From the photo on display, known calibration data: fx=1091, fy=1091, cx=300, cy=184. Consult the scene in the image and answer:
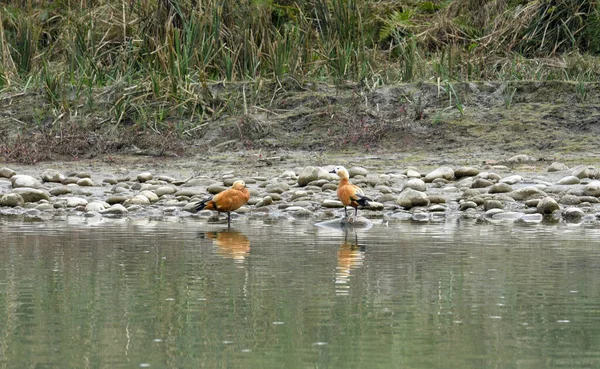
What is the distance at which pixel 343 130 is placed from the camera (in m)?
14.0

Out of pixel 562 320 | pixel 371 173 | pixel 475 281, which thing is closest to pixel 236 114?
pixel 371 173

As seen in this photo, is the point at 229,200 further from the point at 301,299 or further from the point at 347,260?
→ the point at 301,299

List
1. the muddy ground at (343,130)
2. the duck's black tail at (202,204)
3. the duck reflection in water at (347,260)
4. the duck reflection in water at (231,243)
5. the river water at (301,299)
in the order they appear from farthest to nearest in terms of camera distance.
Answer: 1. the muddy ground at (343,130)
2. the duck's black tail at (202,204)
3. the duck reflection in water at (231,243)
4. the duck reflection in water at (347,260)
5. the river water at (301,299)

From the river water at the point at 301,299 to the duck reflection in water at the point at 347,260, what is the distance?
0.05ft

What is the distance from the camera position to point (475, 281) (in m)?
5.96

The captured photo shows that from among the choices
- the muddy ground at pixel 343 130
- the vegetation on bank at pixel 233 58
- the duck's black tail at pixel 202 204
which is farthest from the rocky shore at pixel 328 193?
the vegetation on bank at pixel 233 58

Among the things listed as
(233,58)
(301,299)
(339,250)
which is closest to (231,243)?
(339,250)

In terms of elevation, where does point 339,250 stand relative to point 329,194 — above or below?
below

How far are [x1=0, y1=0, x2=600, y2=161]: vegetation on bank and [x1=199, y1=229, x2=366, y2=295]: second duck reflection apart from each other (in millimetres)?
5492

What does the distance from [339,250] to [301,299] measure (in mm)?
2121

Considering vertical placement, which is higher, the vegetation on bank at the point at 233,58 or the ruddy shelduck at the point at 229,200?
the vegetation on bank at the point at 233,58

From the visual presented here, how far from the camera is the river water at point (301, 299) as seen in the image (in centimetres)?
409

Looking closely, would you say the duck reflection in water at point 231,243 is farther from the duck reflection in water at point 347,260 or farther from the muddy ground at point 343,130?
the muddy ground at point 343,130

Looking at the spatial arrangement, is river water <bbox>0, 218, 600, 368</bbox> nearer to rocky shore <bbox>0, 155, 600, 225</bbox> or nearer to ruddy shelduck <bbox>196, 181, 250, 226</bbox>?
ruddy shelduck <bbox>196, 181, 250, 226</bbox>
